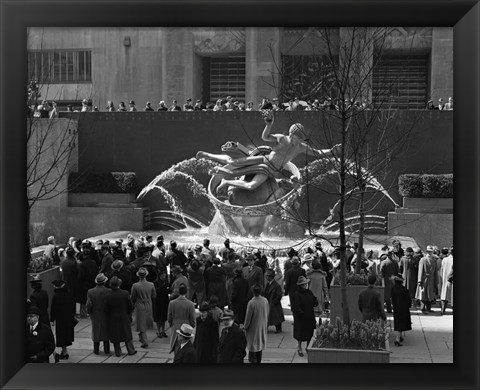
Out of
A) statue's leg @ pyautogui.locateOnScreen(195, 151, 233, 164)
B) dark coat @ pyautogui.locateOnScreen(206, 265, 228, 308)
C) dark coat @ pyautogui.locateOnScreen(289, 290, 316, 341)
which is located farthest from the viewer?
statue's leg @ pyautogui.locateOnScreen(195, 151, 233, 164)

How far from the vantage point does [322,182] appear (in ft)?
86.4

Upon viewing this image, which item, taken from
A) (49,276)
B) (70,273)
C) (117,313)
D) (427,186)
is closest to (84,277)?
(70,273)

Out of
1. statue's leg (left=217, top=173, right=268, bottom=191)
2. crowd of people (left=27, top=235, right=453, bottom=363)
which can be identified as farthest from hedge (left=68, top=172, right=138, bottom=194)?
crowd of people (left=27, top=235, right=453, bottom=363)

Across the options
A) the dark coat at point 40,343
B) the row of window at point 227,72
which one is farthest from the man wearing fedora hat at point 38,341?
the row of window at point 227,72

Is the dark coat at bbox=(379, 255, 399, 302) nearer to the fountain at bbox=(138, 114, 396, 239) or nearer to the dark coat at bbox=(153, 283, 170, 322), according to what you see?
the dark coat at bbox=(153, 283, 170, 322)

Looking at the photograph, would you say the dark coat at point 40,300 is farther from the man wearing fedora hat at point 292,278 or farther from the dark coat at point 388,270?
the dark coat at point 388,270

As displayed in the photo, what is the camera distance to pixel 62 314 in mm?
11672

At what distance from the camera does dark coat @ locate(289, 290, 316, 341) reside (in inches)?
458

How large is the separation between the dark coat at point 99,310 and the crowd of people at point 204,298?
1 cm

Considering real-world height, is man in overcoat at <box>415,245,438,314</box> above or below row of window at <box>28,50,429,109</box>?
below

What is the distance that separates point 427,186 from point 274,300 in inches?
496

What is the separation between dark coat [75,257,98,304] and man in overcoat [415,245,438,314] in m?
6.05
